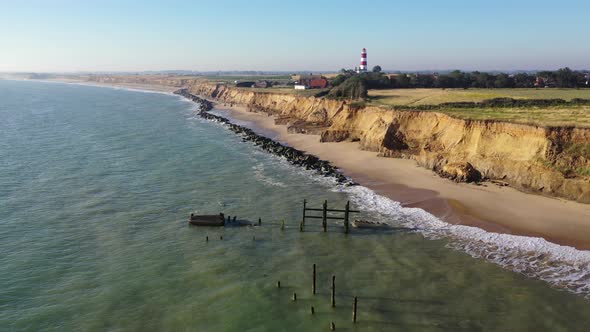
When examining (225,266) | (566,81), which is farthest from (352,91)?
(225,266)

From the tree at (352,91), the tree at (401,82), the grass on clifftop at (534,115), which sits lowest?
the grass on clifftop at (534,115)

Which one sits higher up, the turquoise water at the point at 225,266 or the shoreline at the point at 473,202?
the shoreline at the point at 473,202

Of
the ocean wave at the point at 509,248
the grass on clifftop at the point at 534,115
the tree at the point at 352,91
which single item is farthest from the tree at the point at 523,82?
the ocean wave at the point at 509,248

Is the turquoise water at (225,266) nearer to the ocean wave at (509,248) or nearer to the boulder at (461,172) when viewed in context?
the ocean wave at (509,248)

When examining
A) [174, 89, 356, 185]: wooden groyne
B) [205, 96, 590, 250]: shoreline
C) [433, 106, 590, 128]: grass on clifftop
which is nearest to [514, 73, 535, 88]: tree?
[433, 106, 590, 128]: grass on clifftop

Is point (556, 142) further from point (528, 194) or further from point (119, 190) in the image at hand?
point (119, 190)

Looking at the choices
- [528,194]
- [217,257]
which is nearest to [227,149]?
[217,257]

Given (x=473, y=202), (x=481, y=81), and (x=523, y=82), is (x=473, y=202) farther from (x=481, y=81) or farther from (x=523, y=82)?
(x=523, y=82)
